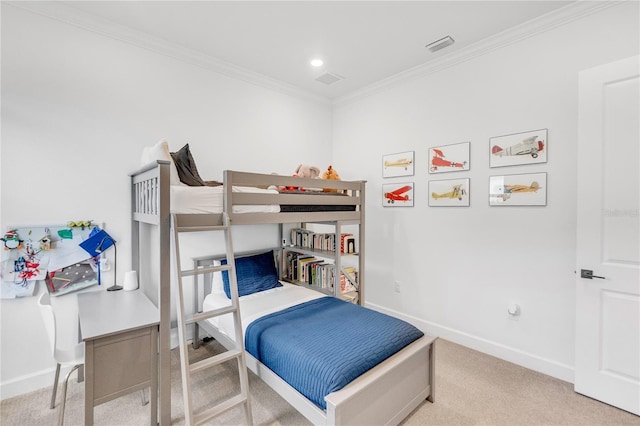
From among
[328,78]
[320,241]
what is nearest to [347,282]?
[320,241]

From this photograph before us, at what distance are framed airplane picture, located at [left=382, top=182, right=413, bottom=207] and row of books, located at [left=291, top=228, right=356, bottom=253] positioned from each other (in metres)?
0.68

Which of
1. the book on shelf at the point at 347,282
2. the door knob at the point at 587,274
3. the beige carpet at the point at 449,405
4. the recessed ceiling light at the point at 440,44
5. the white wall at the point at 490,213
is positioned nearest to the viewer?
the beige carpet at the point at 449,405

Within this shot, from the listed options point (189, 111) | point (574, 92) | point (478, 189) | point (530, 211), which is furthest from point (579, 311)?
point (189, 111)

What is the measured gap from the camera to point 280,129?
12.2 ft

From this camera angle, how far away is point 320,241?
127 inches

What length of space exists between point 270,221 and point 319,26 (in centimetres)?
171

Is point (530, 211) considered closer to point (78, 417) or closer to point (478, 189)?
point (478, 189)

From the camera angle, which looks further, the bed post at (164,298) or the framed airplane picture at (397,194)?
the framed airplane picture at (397,194)

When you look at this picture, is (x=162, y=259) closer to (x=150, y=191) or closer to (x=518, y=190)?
(x=150, y=191)

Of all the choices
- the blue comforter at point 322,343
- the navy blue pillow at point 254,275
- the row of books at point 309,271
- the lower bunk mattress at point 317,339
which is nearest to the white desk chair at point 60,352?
the lower bunk mattress at point 317,339

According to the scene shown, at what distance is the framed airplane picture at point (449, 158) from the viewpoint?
291 centimetres

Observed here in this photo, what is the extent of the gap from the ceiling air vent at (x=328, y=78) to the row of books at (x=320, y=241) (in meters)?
1.81

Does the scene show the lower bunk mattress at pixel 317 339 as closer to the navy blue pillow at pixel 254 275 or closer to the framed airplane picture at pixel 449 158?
the navy blue pillow at pixel 254 275

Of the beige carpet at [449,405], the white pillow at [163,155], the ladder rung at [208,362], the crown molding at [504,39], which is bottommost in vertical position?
the beige carpet at [449,405]
